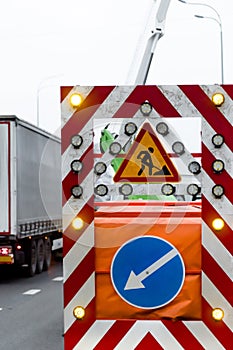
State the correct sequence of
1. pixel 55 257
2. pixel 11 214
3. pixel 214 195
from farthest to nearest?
pixel 55 257 → pixel 11 214 → pixel 214 195

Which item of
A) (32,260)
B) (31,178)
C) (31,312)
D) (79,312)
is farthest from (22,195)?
(79,312)

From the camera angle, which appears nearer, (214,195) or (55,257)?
(214,195)

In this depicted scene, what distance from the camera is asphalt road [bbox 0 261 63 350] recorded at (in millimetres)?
8641

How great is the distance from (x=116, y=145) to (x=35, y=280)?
12.4 metres

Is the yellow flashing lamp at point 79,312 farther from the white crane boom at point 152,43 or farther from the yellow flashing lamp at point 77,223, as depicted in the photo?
the white crane boom at point 152,43

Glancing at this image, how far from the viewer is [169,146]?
431 centimetres

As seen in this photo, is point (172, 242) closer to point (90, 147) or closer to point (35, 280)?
point (90, 147)

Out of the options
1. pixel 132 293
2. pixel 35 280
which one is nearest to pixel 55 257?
pixel 35 280

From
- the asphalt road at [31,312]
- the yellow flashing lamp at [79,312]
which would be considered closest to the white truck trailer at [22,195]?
the asphalt road at [31,312]

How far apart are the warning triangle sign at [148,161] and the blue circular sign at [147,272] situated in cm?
38

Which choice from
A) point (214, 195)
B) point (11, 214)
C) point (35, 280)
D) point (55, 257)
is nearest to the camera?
point (214, 195)

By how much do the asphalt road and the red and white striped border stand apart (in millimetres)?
3955

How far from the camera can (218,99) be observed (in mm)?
4246

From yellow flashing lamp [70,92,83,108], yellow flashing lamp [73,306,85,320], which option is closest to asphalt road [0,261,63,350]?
yellow flashing lamp [73,306,85,320]
